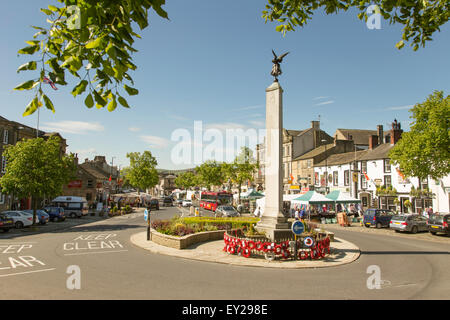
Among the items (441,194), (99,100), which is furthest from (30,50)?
(441,194)

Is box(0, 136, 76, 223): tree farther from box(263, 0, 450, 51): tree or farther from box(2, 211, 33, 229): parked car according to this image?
box(263, 0, 450, 51): tree

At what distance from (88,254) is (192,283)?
275 inches

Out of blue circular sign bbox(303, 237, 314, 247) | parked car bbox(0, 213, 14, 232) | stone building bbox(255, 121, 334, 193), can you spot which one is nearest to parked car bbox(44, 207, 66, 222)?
parked car bbox(0, 213, 14, 232)

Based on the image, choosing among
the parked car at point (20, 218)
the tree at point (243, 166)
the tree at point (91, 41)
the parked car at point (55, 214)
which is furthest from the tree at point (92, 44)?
the tree at point (243, 166)

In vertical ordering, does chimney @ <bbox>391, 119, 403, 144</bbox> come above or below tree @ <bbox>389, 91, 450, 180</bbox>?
above

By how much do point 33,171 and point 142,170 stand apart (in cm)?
4525

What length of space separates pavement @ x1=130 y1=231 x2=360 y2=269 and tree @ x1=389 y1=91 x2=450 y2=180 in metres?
9.39

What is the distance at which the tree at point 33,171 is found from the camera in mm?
23312

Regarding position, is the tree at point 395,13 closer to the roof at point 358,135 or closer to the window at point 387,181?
the window at point 387,181

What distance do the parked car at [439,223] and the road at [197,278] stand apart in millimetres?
7992

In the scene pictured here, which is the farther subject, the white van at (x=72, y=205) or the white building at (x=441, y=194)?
the white van at (x=72, y=205)

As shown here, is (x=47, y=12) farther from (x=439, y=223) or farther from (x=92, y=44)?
(x=439, y=223)

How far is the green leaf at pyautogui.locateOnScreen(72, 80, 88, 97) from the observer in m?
4.40
